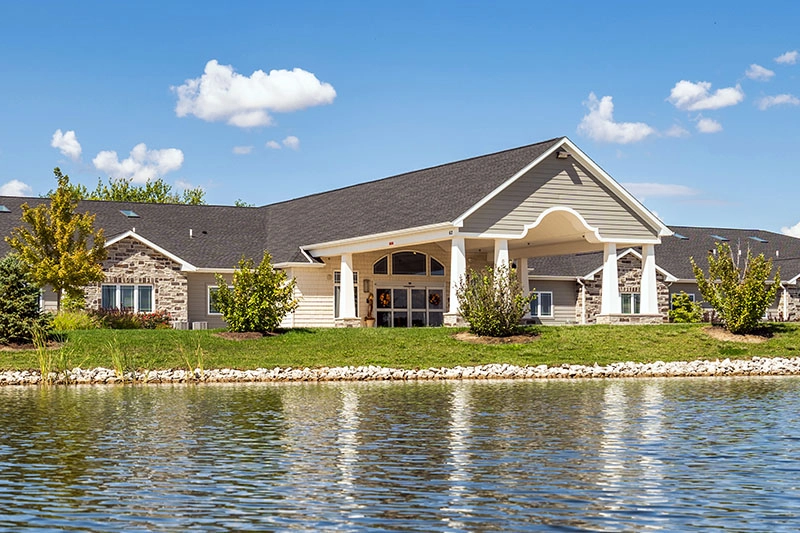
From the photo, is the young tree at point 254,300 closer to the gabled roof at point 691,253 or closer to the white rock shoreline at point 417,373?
the white rock shoreline at point 417,373

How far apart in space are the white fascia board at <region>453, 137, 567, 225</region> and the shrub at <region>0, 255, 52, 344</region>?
42.0 ft

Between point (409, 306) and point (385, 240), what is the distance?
694cm

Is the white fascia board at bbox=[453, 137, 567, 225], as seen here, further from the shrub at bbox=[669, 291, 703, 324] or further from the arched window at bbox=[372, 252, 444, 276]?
the shrub at bbox=[669, 291, 703, 324]

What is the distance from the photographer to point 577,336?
112ft

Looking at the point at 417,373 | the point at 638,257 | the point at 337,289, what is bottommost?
the point at 417,373

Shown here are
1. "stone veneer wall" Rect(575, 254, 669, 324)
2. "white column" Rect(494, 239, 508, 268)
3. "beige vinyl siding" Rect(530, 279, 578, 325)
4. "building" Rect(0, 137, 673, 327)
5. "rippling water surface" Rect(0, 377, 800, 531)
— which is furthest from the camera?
"stone veneer wall" Rect(575, 254, 669, 324)

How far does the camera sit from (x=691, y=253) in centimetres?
5500

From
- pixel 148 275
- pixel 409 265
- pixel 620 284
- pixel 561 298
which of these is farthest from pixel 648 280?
pixel 148 275

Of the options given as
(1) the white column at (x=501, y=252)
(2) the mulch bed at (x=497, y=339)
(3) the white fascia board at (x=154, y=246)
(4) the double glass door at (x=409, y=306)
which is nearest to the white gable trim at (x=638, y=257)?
(4) the double glass door at (x=409, y=306)

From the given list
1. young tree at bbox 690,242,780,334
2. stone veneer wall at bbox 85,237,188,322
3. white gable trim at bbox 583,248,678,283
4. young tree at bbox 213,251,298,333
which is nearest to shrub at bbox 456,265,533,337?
young tree at bbox 213,251,298,333

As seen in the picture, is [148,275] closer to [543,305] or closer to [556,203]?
[556,203]

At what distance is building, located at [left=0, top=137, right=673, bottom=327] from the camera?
36031mm

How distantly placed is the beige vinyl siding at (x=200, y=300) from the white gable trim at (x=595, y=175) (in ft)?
41.6

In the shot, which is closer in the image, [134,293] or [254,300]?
[254,300]
